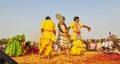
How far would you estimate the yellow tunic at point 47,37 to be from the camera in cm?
1752

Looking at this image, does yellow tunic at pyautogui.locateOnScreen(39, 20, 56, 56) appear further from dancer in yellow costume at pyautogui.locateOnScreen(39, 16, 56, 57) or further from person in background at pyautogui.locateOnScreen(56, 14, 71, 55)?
person in background at pyautogui.locateOnScreen(56, 14, 71, 55)

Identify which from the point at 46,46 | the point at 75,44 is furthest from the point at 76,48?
the point at 46,46

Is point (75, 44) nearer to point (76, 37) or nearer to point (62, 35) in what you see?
point (76, 37)

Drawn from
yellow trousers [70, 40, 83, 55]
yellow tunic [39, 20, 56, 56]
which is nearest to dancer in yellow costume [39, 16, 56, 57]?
yellow tunic [39, 20, 56, 56]

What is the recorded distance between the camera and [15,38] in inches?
798

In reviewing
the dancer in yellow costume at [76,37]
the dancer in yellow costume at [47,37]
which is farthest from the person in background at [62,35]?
the dancer in yellow costume at [47,37]

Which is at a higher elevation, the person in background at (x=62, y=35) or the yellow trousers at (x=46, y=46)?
the person in background at (x=62, y=35)

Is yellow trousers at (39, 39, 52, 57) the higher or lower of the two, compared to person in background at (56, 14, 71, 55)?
lower

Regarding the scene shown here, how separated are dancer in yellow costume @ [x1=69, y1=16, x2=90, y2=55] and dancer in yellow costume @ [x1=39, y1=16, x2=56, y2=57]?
2023mm

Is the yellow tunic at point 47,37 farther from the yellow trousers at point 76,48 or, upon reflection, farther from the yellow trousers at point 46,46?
the yellow trousers at point 76,48

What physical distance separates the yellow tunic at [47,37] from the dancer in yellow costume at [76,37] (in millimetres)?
2107

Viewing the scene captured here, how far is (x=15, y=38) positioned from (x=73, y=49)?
3.79 metres

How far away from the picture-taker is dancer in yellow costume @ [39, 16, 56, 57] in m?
17.5

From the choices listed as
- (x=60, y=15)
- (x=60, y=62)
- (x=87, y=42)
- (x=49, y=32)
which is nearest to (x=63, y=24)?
(x=60, y=15)
